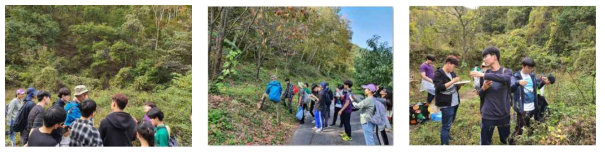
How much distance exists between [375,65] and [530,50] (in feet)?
6.35

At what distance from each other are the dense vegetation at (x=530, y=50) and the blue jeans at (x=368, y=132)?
527 mm

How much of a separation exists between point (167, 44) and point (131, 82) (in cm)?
66

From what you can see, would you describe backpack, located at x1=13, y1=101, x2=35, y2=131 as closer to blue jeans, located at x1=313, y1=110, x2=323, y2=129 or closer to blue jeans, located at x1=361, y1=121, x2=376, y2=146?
blue jeans, located at x1=313, y1=110, x2=323, y2=129

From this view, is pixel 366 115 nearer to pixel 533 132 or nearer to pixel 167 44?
pixel 533 132

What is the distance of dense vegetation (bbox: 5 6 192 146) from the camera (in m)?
5.26

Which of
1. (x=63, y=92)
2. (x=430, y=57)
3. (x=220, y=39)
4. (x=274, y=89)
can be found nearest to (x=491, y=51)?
(x=430, y=57)

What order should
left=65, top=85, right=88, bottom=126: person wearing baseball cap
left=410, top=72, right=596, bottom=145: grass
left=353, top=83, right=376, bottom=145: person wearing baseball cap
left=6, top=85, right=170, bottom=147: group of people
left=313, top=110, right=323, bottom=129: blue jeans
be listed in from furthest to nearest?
left=313, top=110, right=323, bottom=129: blue jeans < left=410, top=72, right=596, bottom=145: grass < left=353, top=83, right=376, bottom=145: person wearing baseball cap < left=65, top=85, right=88, bottom=126: person wearing baseball cap < left=6, top=85, right=170, bottom=147: group of people

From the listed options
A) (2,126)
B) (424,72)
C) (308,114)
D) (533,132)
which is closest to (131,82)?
(2,126)

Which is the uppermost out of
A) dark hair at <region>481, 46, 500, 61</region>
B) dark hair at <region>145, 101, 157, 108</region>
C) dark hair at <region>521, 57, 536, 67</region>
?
dark hair at <region>481, 46, 500, 61</region>

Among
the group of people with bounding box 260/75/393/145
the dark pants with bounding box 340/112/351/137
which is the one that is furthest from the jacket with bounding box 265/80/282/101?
the dark pants with bounding box 340/112/351/137

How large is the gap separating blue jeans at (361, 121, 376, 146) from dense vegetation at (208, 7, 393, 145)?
0.57 m

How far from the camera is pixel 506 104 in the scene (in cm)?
514

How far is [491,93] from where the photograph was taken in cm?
513
